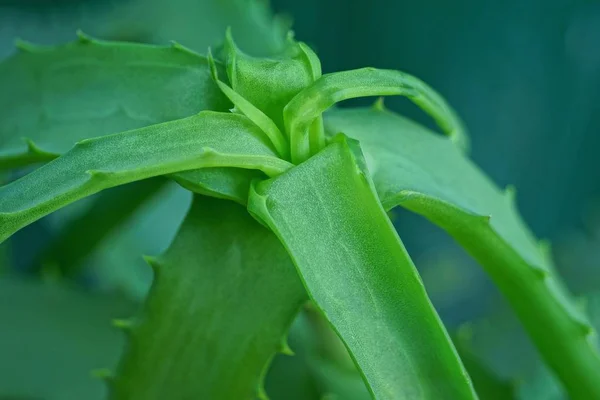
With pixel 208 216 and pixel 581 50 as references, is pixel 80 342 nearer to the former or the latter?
pixel 208 216

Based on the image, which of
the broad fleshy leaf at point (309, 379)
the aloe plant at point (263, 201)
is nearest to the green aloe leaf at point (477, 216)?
the aloe plant at point (263, 201)

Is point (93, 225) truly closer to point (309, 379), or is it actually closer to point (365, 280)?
point (309, 379)

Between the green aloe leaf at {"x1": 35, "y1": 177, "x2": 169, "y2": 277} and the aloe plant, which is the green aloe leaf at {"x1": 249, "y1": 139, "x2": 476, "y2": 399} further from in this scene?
the green aloe leaf at {"x1": 35, "y1": 177, "x2": 169, "y2": 277}

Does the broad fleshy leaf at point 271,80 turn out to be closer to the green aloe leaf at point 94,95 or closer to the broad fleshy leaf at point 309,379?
the green aloe leaf at point 94,95

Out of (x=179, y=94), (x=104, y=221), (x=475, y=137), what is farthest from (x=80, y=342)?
(x=475, y=137)

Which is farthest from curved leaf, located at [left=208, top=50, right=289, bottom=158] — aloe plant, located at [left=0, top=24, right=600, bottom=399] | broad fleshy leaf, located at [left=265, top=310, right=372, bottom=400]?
broad fleshy leaf, located at [left=265, top=310, right=372, bottom=400]

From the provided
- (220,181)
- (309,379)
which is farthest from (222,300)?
(309,379)

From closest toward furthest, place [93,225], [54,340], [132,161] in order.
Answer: [132,161] → [54,340] → [93,225]

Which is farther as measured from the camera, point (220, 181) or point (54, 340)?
point (54, 340)
